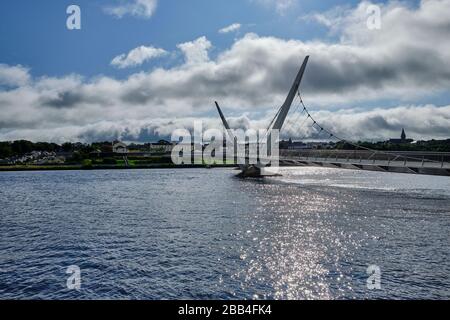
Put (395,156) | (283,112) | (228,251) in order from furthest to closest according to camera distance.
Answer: (283,112) → (395,156) → (228,251)

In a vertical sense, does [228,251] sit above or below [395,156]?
below

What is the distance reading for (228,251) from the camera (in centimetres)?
1980

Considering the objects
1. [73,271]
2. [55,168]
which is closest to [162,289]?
[73,271]

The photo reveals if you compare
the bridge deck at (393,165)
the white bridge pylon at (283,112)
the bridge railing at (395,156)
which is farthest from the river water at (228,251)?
the white bridge pylon at (283,112)

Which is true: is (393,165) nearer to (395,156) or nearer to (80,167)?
(395,156)

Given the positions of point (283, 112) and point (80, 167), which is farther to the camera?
point (80, 167)

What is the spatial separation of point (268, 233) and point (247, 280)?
9241mm

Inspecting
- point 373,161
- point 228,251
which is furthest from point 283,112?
point 228,251

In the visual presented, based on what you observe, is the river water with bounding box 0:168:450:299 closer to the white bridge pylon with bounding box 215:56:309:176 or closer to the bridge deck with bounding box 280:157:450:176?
the bridge deck with bounding box 280:157:450:176

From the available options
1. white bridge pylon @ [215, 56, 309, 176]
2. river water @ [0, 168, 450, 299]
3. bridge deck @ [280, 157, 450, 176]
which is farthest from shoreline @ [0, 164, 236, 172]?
river water @ [0, 168, 450, 299]

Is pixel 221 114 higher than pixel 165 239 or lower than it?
higher

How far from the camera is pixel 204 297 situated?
13562 millimetres

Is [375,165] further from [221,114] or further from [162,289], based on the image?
[221,114]
